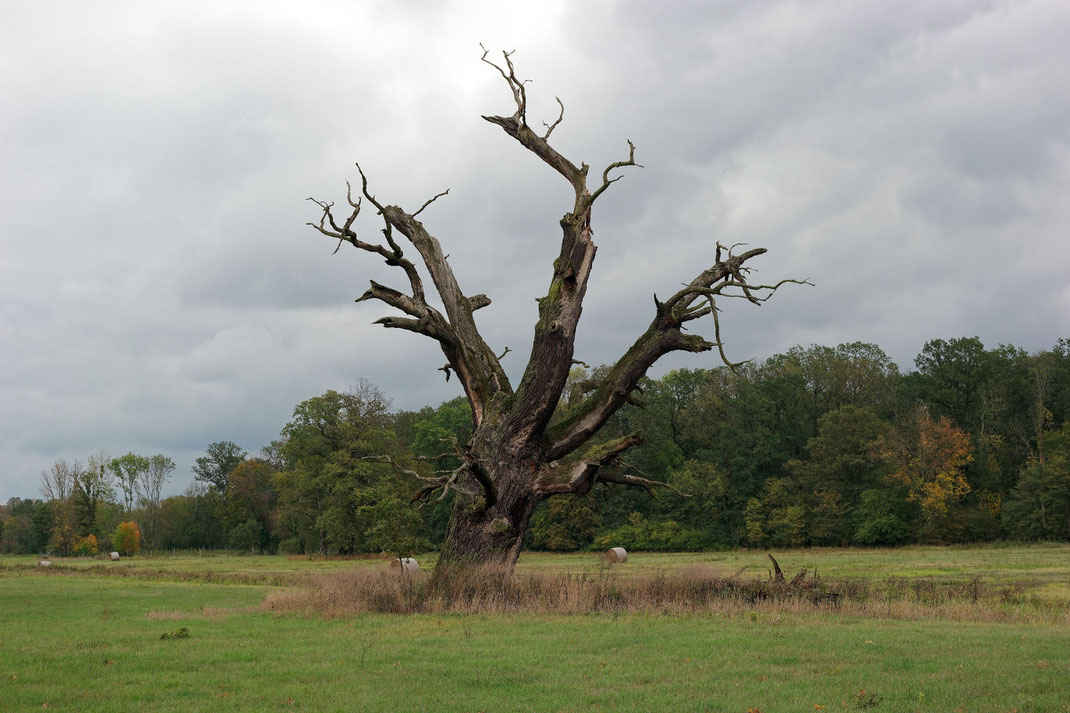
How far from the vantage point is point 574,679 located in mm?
9117

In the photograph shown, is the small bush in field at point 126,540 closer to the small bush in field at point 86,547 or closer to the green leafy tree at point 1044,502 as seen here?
the small bush in field at point 86,547

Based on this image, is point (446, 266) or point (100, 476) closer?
point (446, 266)

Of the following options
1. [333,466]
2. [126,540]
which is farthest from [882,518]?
[126,540]

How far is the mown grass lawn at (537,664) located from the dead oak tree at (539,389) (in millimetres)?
4406

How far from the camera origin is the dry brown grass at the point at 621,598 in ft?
51.0

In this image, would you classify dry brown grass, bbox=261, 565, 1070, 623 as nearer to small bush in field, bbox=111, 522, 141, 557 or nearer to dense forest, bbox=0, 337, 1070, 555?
dense forest, bbox=0, 337, 1070, 555

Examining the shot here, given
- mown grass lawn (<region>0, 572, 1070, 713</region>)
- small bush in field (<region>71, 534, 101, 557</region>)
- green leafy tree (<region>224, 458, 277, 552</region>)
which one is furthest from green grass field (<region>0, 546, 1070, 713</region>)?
small bush in field (<region>71, 534, 101, 557</region>)

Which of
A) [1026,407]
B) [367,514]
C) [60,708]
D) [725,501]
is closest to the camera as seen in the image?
[60,708]

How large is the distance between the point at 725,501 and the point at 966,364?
2148 centimetres

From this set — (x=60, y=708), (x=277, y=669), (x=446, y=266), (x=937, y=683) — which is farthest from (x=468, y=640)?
(x=446, y=266)

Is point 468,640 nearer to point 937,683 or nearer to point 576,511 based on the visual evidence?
point 937,683

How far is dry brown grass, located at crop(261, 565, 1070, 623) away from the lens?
51.0ft

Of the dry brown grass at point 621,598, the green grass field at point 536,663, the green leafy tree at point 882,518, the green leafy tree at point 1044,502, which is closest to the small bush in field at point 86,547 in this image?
the green leafy tree at point 882,518

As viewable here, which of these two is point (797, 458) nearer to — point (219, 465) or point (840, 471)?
point (840, 471)
